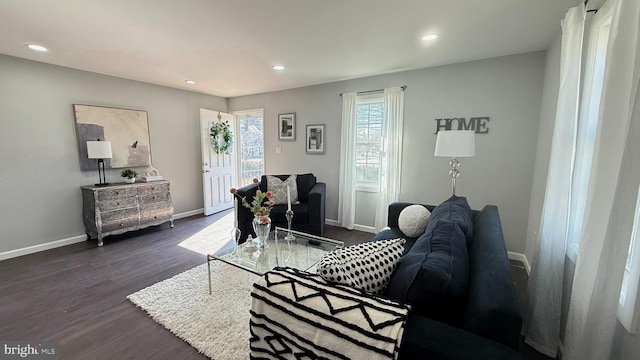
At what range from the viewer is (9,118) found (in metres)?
3.02

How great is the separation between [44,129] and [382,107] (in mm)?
4507

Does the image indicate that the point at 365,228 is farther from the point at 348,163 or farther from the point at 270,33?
the point at 270,33

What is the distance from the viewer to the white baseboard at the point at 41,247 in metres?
3.06

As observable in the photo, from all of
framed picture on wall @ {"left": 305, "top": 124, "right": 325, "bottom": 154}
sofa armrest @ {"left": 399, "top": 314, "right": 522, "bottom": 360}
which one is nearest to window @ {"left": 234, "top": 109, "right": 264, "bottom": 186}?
framed picture on wall @ {"left": 305, "top": 124, "right": 325, "bottom": 154}

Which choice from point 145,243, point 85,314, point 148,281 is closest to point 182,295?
point 148,281

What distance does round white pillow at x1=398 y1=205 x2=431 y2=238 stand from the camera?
95.9 inches

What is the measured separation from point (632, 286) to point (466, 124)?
2.50 m

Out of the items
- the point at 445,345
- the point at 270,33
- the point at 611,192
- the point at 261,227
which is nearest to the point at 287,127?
the point at 270,33

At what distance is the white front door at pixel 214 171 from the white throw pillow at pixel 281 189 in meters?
1.68

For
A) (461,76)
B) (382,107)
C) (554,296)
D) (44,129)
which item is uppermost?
(461,76)

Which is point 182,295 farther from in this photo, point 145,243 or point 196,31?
point 196,31

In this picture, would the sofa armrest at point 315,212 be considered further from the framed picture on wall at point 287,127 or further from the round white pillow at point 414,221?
the framed picture on wall at point 287,127

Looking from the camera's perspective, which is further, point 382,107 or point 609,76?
point 382,107

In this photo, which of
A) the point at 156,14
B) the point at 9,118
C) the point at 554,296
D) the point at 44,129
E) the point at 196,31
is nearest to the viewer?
the point at 554,296
